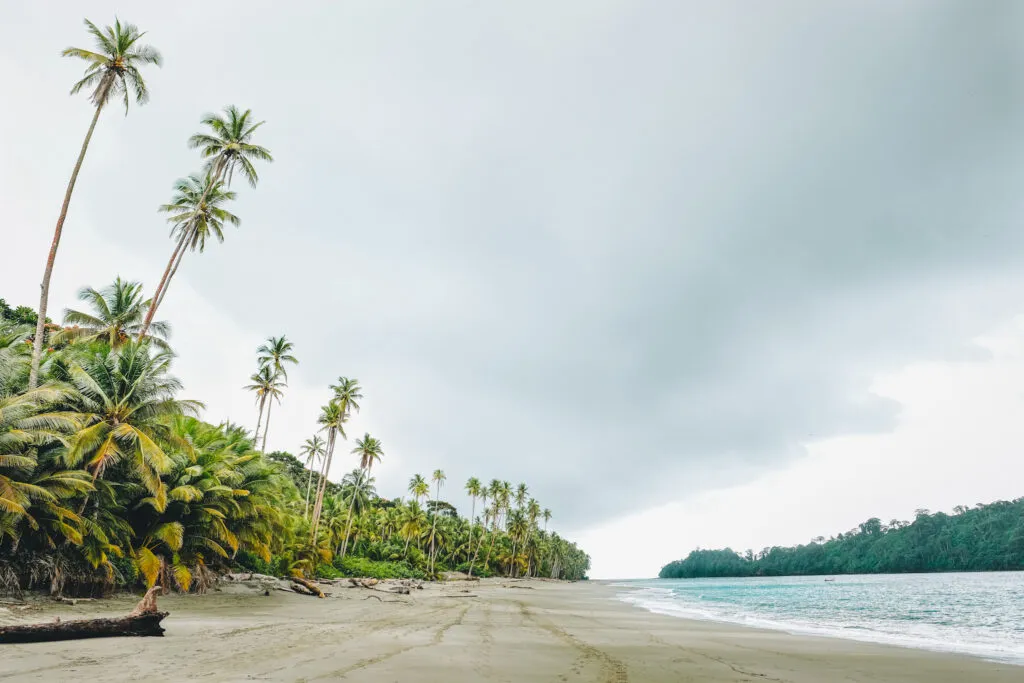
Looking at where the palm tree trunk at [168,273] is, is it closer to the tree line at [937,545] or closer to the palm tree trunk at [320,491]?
the palm tree trunk at [320,491]

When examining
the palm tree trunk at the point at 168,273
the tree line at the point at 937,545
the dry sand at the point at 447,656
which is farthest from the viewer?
the tree line at the point at 937,545

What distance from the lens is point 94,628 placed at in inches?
405

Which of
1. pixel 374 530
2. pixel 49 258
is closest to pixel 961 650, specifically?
pixel 49 258

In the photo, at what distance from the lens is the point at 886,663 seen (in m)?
11.5

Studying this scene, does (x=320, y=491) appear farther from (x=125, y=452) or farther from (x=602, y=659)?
(x=602, y=659)

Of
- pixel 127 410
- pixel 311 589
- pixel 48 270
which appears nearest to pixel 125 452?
pixel 127 410

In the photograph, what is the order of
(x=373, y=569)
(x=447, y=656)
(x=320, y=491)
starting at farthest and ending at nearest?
(x=373, y=569) < (x=320, y=491) < (x=447, y=656)

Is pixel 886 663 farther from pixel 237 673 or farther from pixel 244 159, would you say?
pixel 244 159

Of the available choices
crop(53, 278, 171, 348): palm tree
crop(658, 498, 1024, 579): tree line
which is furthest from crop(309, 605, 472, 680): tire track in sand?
crop(658, 498, 1024, 579): tree line

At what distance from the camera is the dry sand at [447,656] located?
25.8 feet

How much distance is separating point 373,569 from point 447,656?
55.8 meters

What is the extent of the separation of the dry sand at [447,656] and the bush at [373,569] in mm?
39719

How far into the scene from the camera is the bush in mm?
54125

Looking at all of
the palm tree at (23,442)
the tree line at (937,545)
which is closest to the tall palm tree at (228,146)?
the palm tree at (23,442)
